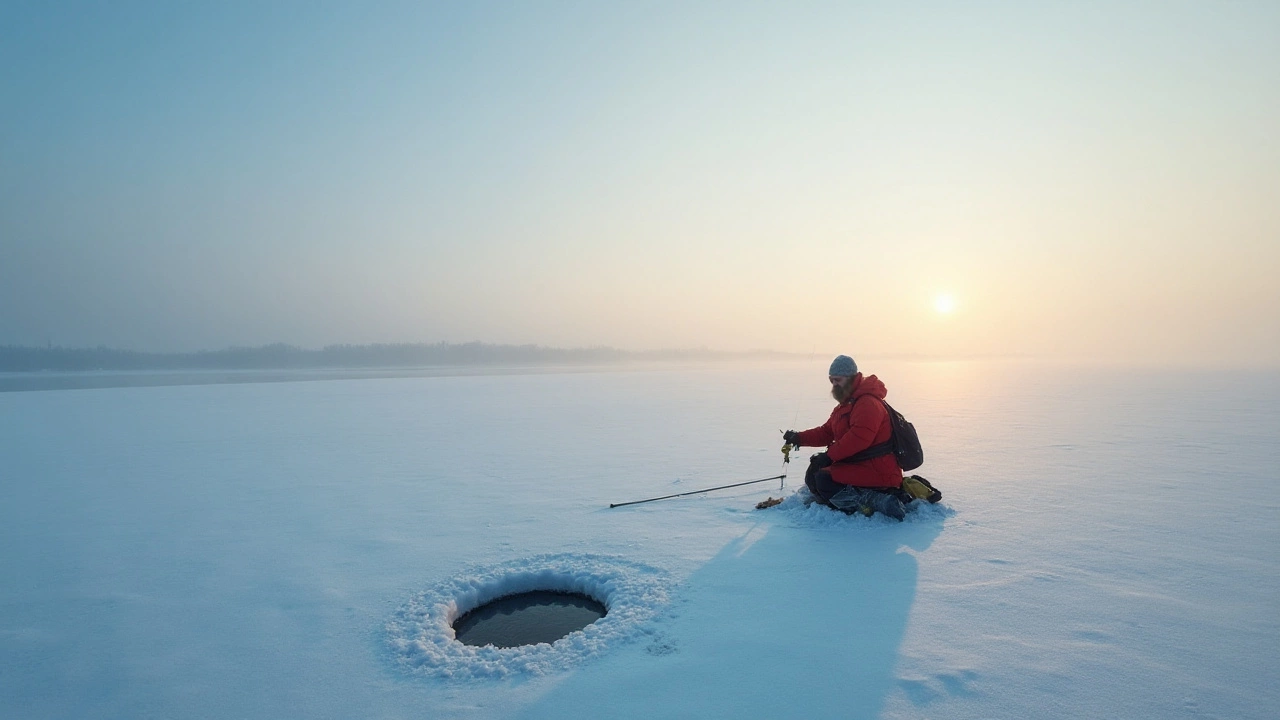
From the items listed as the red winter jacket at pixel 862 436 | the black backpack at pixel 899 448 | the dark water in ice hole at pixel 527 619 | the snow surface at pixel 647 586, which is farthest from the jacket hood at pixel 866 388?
the dark water in ice hole at pixel 527 619

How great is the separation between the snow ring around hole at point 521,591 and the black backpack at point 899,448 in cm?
214

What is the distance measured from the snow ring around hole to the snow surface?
0.02 m

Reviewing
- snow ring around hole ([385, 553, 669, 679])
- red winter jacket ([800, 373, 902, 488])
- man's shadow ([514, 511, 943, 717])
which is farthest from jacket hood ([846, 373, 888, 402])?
snow ring around hole ([385, 553, 669, 679])

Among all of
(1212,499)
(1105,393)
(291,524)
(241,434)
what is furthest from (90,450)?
(1105,393)

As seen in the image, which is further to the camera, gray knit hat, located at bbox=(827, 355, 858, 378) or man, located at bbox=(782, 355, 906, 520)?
gray knit hat, located at bbox=(827, 355, 858, 378)

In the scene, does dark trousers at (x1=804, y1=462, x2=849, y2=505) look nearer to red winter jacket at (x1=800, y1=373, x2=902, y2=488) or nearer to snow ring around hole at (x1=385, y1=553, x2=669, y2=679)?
red winter jacket at (x1=800, y1=373, x2=902, y2=488)

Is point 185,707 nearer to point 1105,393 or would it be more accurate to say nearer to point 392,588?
point 392,588

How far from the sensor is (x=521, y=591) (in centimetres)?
427

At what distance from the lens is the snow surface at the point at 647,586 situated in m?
2.86

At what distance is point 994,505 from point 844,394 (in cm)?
212

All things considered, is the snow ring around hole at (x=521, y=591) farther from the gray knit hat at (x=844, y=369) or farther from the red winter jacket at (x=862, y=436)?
the gray knit hat at (x=844, y=369)

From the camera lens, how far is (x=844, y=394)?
5.24 meters

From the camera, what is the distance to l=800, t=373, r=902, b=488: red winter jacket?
500 centimetres

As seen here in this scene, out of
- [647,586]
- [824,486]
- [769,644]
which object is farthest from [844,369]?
[769,644]
